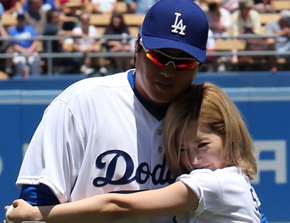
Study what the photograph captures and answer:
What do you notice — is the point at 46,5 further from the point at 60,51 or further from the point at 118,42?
the point at 118,42

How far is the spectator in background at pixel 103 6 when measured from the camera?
8102mm

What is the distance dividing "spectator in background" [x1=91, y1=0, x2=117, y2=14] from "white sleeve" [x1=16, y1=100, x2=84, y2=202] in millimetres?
6556

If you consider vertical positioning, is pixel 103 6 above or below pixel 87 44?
above

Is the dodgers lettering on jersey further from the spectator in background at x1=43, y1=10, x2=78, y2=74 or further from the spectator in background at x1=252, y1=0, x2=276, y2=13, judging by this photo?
the spectator in background at x1=252, y1=0, x2=276, y2=13

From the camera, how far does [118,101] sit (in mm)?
1828

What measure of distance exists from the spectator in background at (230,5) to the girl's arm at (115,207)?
6.79 meters

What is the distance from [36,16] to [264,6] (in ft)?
12.1

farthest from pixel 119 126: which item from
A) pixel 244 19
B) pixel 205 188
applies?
pixel 244 19

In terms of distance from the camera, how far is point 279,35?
6953mm

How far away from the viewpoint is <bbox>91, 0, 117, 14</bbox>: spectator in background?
8102 millimetres

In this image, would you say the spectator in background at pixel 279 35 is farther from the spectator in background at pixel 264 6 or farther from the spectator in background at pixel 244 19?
the spectator in background at pixel 264 6

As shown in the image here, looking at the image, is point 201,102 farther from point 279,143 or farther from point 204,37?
point 279,143

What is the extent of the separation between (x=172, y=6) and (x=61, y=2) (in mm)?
6767

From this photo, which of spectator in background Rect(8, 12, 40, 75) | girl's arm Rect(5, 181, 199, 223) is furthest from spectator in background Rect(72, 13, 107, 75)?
girl's arm Rect(5, 181, 199, 223)
